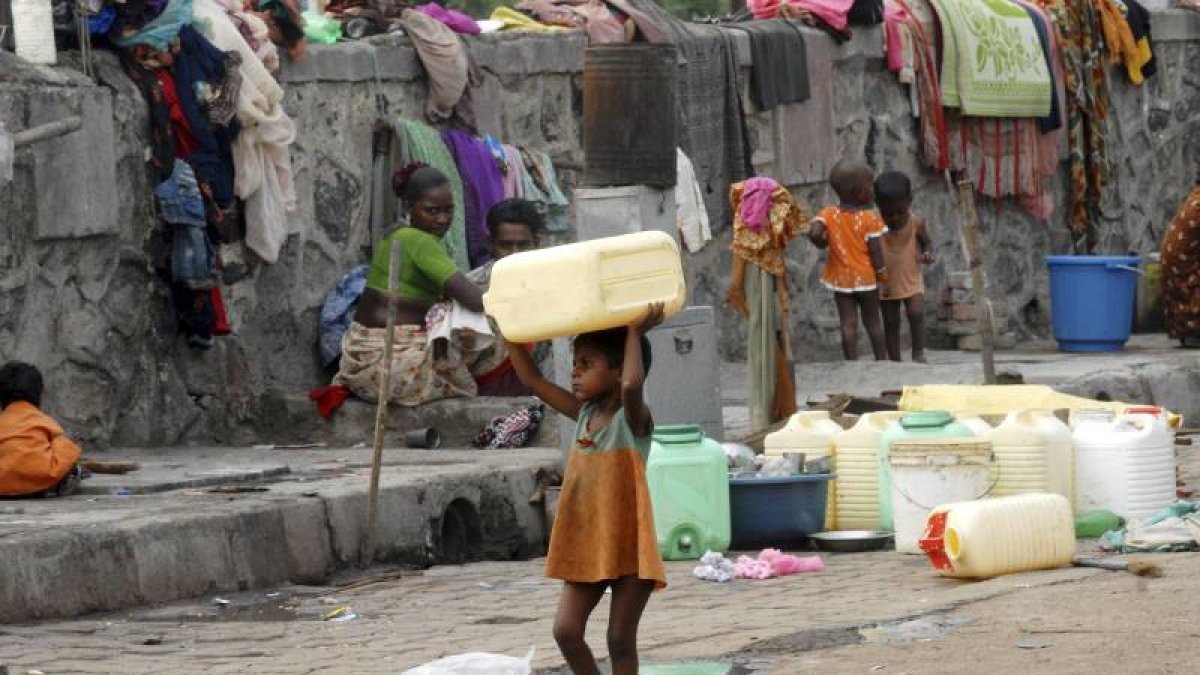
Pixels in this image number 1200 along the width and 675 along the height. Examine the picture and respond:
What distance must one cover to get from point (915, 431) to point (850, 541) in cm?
49

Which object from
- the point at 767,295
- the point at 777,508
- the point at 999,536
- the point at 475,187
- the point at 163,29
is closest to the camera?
the point at 999,536

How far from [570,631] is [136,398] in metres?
5.57

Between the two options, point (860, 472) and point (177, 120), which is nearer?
point (860, 472)

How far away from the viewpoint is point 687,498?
9820mm

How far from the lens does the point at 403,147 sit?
13.3 meters

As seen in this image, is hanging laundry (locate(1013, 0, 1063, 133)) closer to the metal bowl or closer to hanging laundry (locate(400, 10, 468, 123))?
hanging laundry (locate(400, 10, 468, 123))

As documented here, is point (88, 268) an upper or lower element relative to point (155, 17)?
lower

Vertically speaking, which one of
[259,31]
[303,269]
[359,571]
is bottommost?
[359,571]

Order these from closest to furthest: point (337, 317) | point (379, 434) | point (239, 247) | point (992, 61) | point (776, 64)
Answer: point (379, 434) → point (239, 247) → point (337, 317) → point (776, 64) → point (992, 61)

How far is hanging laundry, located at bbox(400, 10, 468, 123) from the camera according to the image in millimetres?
13539

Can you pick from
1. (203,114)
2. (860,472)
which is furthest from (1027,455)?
(203,114)

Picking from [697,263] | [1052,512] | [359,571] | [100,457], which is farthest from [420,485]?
[697,263]

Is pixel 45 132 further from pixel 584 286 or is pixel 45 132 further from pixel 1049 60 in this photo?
pixel 1049 60

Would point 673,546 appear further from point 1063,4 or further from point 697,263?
point 1063,4
